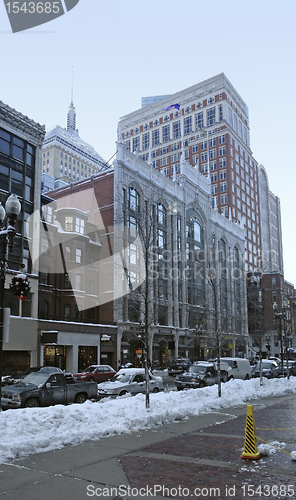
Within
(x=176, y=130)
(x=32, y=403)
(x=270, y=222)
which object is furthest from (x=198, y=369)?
(x=270, y=222)

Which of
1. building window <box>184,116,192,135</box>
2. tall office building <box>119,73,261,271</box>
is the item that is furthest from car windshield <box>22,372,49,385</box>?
building window <box>184,116,192,135</box>

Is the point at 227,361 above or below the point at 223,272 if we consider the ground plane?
below

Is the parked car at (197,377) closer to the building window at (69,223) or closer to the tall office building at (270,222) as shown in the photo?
the building window at (69,223)

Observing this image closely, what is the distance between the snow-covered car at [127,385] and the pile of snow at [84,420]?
12.8 ft

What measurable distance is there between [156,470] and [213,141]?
101 meters

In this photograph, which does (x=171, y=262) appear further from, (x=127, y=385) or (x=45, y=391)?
(x=45, y=391)

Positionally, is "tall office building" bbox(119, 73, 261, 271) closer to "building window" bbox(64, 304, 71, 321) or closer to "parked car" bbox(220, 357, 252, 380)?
"building window" bbox(64, 304, 71, 321)

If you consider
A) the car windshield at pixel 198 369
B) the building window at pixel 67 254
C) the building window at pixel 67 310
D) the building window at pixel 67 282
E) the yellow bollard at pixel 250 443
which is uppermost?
the building window at pixel 67 254

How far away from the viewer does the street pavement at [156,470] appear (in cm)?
680

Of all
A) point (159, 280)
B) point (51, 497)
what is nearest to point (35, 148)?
point (159, 280)

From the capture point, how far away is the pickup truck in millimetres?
16189

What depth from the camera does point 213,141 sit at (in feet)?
338

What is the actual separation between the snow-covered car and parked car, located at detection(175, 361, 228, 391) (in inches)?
102

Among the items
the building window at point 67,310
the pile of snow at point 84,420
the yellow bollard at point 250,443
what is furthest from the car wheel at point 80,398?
the building window at point 67,310
